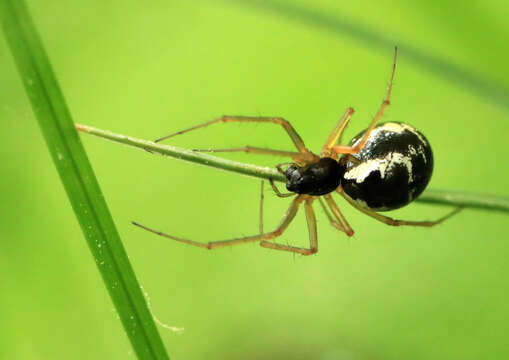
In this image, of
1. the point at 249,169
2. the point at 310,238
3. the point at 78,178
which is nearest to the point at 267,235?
the point at 310,238

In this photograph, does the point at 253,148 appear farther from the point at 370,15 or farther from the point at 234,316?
the point at 370,15

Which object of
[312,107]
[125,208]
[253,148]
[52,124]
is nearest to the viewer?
[52,124]

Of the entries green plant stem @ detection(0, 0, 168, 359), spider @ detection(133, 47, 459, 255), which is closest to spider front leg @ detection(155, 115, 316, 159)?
spider @ detection(133, 47, 459, 255)

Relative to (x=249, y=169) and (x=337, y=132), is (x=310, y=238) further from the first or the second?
(x=249, y=169)

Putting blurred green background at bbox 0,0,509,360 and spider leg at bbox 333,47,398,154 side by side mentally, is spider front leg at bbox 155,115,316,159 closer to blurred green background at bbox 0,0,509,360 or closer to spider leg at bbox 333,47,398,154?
spider leg at bbox 333,47,398,154

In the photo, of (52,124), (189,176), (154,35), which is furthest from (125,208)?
(52,124)

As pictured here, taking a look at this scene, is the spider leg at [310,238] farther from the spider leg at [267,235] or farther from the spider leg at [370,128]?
the spider leg at [370,128]

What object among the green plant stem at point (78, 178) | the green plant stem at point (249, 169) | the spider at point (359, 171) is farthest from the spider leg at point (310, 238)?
the green plant stem at point (78, 178)
